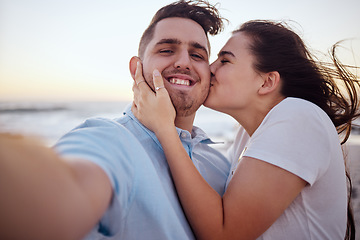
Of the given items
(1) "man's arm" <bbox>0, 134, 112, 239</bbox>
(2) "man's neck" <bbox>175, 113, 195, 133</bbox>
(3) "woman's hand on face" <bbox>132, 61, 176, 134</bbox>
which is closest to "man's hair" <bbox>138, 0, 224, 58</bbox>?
(3) "woman's hand on face" <bbox>132, 61, 176, 134</bbox>

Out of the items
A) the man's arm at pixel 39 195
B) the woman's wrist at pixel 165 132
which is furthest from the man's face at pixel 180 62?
the man's arm at pixel 39 195

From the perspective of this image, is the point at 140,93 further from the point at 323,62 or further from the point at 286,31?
the point at 323,62

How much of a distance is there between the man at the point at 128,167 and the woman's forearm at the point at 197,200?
0.07 metres

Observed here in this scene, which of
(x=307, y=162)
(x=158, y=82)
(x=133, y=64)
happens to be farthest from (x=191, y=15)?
(x=307, y=162)

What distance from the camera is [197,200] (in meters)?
1.52

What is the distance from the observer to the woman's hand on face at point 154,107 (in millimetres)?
1826

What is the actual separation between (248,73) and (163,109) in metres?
1.01

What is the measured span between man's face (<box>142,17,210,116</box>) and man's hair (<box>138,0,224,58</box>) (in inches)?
4.4

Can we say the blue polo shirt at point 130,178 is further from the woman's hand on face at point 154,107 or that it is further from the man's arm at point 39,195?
the man's arm at point 39,195

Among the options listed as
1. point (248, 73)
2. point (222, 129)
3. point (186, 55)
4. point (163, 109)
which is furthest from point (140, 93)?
point (222, 129)

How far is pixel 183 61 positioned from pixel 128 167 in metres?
1.44

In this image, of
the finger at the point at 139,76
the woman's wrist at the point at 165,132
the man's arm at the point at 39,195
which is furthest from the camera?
the finger at the point at 139,76

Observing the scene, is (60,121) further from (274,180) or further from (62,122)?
(274,180)

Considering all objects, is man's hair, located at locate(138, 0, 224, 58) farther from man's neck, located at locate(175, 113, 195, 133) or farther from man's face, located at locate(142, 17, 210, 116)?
man's neck, located at locate(175, 113, 195, 133)
